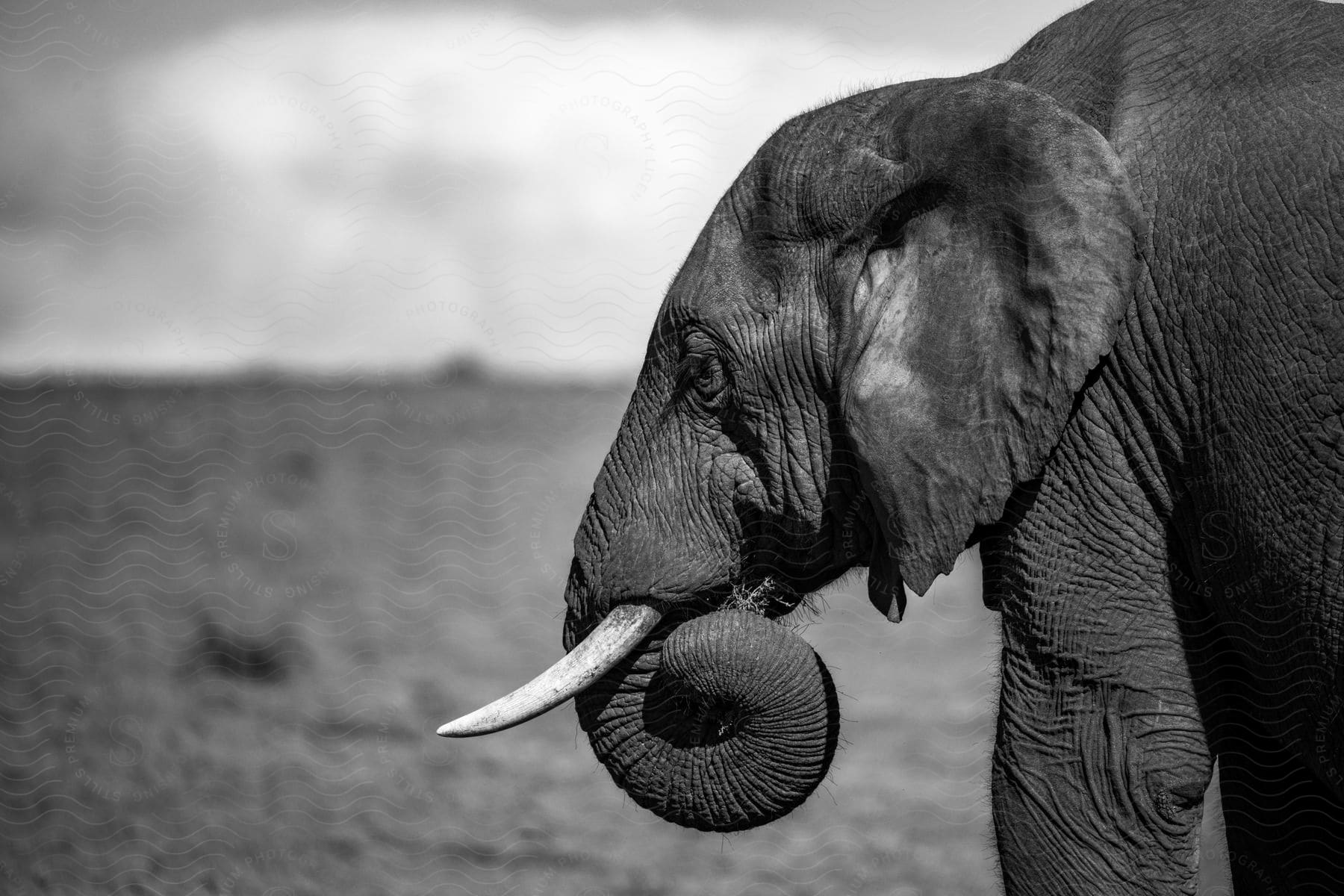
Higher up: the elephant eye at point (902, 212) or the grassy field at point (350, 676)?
the elephant eye at point (902, 212)

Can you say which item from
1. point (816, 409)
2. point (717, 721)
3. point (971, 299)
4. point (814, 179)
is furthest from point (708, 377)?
point (717, 721)

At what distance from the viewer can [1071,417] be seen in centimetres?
221

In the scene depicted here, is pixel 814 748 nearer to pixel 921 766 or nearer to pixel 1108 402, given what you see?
pixel 1108 402

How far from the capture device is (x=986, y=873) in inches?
189

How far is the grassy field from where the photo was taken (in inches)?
200

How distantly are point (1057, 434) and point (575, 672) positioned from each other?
1111mm

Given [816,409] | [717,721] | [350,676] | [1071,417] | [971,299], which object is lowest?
[350,676]

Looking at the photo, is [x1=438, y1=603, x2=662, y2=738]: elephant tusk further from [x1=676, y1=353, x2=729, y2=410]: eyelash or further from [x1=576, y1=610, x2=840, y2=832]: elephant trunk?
[x1=676, y1=353, x2=729, y2=410]: eyelash

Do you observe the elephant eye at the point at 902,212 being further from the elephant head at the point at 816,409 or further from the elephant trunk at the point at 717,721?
the elephant trunk at the point at 717,721

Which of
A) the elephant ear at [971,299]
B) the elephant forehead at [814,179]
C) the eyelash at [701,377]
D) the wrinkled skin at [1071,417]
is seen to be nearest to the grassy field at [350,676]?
the wrinkled skin at [1071,417]

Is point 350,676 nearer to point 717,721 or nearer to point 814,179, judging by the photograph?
point 717,721

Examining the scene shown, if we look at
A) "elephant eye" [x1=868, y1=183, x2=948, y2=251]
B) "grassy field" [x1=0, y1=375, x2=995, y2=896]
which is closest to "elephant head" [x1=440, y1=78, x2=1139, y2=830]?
"elephant eye" [x1=868, y1=183, x2=948, y2=251]

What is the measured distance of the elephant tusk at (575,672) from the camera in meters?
2.54

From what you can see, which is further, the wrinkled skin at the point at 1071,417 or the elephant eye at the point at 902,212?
the elephant eye at the point at 902,212
